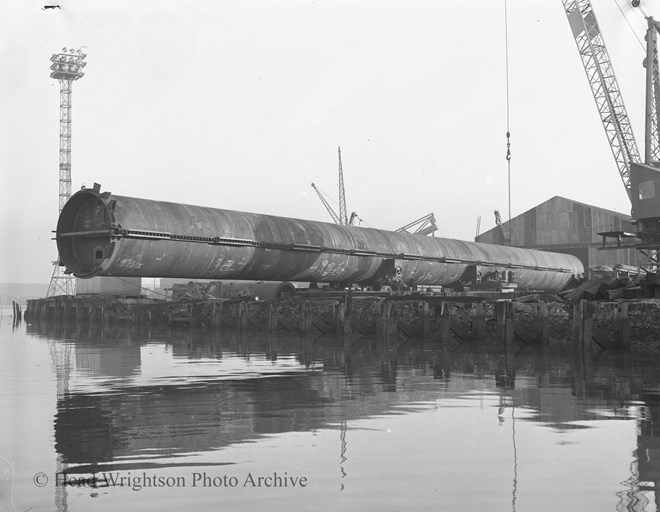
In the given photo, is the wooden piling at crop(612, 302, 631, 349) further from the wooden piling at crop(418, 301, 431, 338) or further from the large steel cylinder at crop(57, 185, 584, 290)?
the large steel cylinder at crop(57, 185, 584, 290)

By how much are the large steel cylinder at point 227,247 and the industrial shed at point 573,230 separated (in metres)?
29.6

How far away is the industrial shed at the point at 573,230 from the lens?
70875mm

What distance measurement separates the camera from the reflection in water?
34.4ft

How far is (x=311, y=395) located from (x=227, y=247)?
17.7 m

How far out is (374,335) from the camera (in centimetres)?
3516

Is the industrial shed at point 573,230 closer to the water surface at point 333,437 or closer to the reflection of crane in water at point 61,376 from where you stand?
the reflection of crane in water at point 61,376

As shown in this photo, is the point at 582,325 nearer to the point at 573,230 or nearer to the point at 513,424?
the point at 513,424

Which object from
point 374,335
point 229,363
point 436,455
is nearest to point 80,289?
point 374,335

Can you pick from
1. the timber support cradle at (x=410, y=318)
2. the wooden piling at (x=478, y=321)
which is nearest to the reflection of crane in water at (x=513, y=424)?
the timber support cradle at (x=410, y=318)

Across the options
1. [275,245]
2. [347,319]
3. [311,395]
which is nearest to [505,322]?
[347,319]

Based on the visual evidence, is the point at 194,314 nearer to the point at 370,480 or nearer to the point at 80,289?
the point at 370,480

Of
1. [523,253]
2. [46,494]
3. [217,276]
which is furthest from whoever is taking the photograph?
[523,253]

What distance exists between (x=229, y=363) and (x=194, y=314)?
20234mm

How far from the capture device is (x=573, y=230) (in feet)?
240
